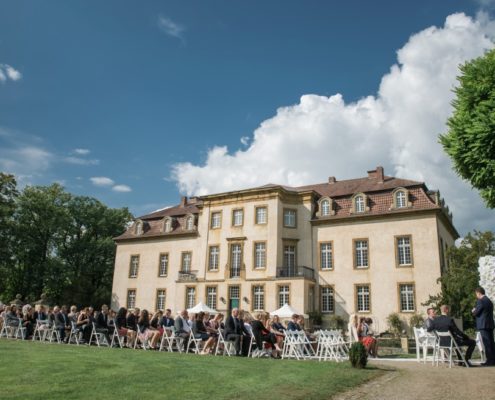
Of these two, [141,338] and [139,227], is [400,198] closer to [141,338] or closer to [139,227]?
[141,338]

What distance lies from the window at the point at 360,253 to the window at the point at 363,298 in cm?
140

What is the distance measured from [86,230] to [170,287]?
1551 cm

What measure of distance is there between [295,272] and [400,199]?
27.8ft

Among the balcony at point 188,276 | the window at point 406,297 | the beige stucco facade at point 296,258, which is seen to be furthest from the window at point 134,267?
the window at point 406,297

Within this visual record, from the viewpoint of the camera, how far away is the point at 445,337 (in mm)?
10570

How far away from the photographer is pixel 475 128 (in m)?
12.0

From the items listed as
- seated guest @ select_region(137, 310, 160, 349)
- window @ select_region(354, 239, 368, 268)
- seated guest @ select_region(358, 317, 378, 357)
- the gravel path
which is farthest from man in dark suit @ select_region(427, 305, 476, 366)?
window @ select_region(354, 239, 368, 268)

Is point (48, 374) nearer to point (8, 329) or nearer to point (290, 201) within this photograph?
point (8, 329)

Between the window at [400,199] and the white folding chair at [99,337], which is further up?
the window at [400,199]

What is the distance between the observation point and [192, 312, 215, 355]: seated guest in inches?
539

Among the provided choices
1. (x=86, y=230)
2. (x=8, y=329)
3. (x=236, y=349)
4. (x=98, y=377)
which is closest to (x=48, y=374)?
(x=98, y=377)

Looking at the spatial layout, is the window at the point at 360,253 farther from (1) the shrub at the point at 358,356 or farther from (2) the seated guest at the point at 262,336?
(1) the shrub at the point at 358,356

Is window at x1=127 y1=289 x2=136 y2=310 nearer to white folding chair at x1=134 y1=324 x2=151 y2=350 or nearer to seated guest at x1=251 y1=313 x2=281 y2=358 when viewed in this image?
white folding chair at x1=134 y1=324 x2=151 y2=350

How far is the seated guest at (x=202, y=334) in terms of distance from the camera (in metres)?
13.7
